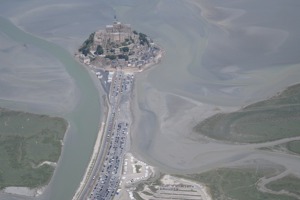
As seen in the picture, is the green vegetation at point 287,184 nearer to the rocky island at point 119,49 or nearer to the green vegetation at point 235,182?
the green vegetation at point 235,182

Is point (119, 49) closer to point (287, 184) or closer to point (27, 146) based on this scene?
point (27, 146)

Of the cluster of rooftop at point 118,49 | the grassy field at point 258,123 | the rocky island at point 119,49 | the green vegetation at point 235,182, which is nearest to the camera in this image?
the green vegetation at point 235,182

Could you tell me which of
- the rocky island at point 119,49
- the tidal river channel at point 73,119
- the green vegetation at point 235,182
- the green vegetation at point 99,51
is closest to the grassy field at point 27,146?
the tidal river channel at point 73,119

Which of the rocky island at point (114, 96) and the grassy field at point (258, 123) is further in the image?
the grassy field at point (258, 123)

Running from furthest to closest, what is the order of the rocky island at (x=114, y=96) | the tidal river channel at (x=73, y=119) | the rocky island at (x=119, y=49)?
1. the rocky island at (x=119, y=49)
2. the tidal river channel at (x=73, y=119)
3. the rocky island at (x=114, y=96)

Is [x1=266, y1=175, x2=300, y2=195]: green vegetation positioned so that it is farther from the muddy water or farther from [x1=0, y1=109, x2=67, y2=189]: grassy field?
[x1=0, y1=109, x2=67, y2=189]: grassy field

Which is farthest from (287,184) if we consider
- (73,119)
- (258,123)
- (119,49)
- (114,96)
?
(119,49)
